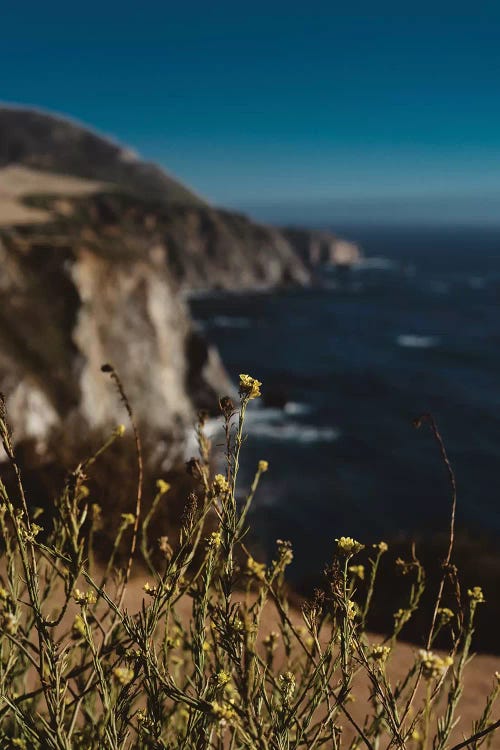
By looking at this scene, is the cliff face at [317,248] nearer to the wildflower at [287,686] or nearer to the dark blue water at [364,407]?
the dark blue water at [364,407]

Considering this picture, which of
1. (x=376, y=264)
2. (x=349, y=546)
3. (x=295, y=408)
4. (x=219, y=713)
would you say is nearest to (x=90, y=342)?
(x=295, y=408)

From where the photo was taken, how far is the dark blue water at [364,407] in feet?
77.5

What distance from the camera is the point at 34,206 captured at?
78500 mm

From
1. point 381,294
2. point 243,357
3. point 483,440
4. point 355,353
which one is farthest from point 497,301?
point 483,440

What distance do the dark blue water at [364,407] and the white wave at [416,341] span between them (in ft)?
0.60

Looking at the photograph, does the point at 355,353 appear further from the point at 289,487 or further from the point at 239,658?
the point at 239,658

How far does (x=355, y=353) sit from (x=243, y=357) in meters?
9.22

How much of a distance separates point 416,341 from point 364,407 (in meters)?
20.2

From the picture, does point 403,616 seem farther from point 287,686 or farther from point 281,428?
point 281,428

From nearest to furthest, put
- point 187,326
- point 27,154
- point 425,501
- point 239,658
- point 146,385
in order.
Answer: point 239,658 < point 425,501 < point 146,385 < point 187,326 < point 27,154

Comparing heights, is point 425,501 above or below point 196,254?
below

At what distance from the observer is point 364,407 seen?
37.1 meters

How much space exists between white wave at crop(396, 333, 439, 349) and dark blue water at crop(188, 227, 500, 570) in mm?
184

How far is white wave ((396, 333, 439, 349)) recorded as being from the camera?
5303 cm
